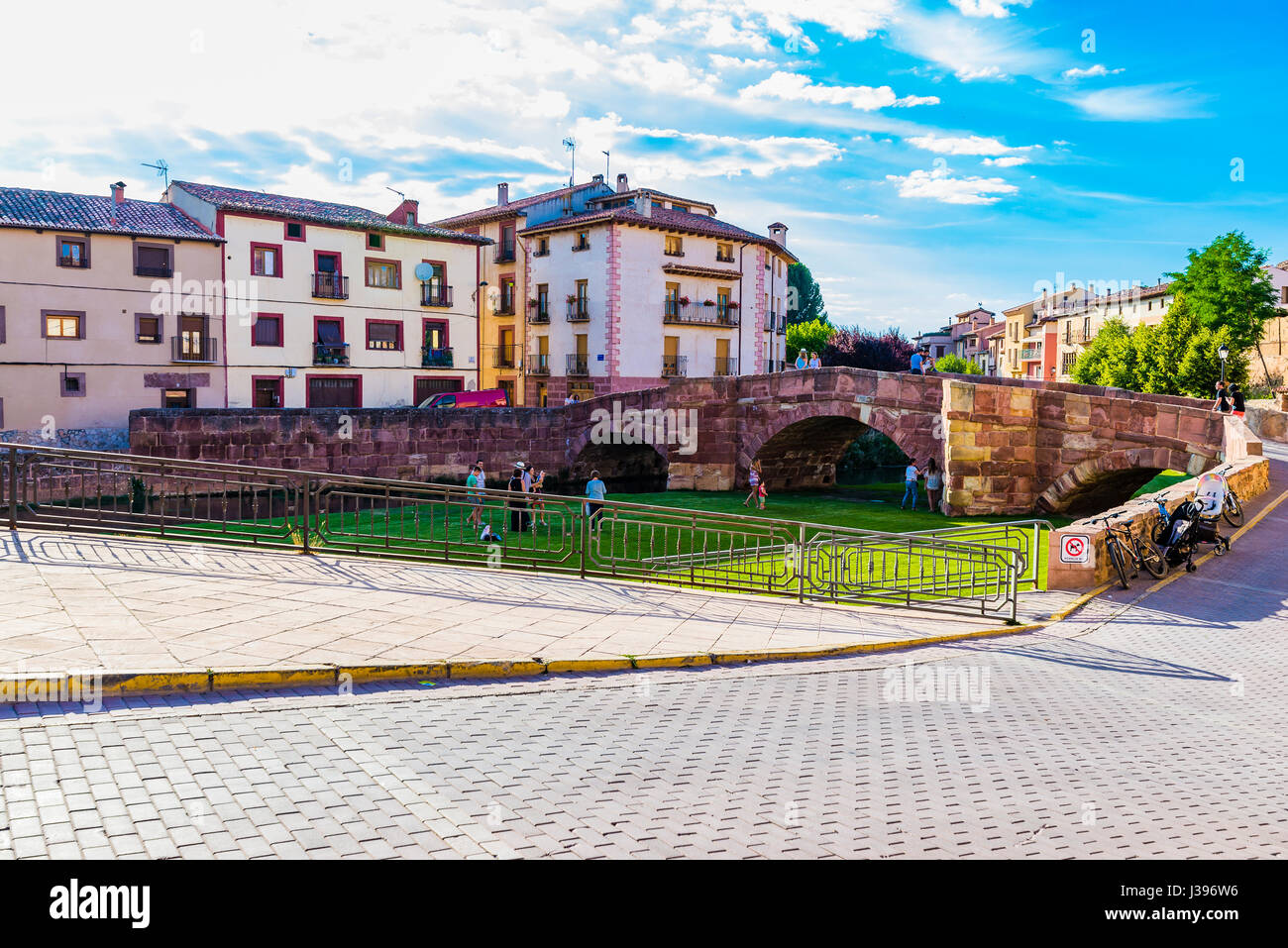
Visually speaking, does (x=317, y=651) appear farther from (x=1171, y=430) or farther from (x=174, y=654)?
(x=1171, y=430)

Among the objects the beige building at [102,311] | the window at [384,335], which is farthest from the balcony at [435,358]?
the beige building at [102,311]

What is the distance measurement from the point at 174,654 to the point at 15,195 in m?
35.7

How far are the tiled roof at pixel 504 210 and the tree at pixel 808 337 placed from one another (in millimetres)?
21461

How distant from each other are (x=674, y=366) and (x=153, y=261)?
23805 mm

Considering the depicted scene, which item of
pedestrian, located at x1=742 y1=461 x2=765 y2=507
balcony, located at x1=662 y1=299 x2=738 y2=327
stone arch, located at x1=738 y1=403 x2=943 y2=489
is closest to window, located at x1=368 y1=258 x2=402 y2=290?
balcony, located at x1=662 y1=299 x2=738 y2=327

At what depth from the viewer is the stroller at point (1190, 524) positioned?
1523 cm

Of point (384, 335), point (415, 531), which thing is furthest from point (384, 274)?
point (415, 531)

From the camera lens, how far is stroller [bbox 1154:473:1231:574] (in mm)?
15234

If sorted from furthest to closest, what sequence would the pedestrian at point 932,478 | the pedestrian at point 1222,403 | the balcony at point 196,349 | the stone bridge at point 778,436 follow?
the balcony at point 196,349 < the pedestrian at point 1222,403 < the pedestrian at point 932,478 < the stone bridge at point 778,436

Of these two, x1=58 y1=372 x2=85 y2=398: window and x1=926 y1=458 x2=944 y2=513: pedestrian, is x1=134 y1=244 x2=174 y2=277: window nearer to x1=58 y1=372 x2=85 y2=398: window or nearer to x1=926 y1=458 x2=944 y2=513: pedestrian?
x1=58 y1=372 x2=85 y2=398: window

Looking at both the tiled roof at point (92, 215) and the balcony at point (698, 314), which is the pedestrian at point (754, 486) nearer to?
the balcony at point (698, 314)

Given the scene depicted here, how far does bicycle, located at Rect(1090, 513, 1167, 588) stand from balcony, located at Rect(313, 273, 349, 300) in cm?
3364
